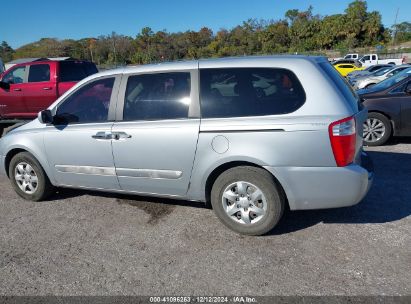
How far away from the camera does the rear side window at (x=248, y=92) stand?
3.11 m

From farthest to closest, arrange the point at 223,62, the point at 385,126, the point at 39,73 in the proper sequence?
the point at 39,73
the point at 385,126
the point at 223,62

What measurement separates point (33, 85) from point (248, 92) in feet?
23.7

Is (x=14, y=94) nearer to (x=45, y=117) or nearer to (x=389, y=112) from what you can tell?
(x=45, y=117)

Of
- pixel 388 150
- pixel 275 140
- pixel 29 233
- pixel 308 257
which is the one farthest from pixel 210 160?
pixel 388 150

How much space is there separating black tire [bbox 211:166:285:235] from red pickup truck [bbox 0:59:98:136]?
6437mm

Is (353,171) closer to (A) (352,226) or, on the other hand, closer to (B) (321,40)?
(A) (352,226)

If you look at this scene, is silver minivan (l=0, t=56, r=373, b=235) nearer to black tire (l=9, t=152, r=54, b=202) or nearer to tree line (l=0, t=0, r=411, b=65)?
black tire (l=9, t=152, r=54, b=202)

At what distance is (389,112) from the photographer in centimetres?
634

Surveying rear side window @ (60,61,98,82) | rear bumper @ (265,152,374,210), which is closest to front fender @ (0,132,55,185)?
rear bumper @ (265,152,374,210)

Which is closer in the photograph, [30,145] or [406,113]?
[30,145]

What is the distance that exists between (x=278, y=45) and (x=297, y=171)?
78.9 meters

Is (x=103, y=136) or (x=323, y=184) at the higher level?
(x=103, y=136)

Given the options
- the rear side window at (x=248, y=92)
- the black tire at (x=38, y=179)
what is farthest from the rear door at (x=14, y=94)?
the rear side window at (x=248, y=92)

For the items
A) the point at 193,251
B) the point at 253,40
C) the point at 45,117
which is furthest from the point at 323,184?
the point at 253,40
